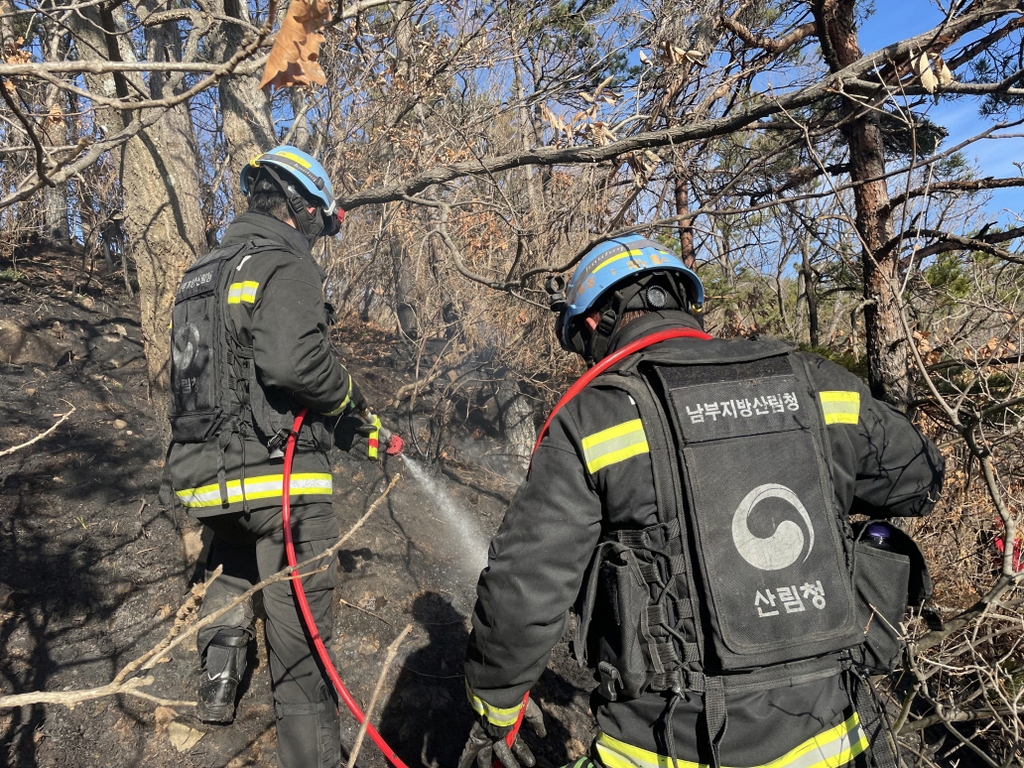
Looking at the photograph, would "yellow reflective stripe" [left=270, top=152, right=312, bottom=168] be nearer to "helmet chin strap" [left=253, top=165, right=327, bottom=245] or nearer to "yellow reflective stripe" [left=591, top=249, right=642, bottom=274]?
"helmet chin strap" [left=253, top=165, right=327, bottom=245]

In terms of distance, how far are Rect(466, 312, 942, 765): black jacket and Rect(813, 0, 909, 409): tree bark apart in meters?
1.70

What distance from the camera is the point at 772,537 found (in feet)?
5.54

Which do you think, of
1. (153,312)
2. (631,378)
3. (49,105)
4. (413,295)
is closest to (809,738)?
(631,378)

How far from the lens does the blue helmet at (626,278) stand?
2.14 metres

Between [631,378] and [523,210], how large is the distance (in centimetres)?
432

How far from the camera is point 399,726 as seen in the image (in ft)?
10.5

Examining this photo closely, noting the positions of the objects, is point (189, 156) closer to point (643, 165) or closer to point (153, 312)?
point (153, 312)

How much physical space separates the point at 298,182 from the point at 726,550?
2.75 meters

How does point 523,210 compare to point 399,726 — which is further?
point 523,210

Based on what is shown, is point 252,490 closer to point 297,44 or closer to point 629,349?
point 629,349

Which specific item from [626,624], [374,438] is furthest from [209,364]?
[626,624]

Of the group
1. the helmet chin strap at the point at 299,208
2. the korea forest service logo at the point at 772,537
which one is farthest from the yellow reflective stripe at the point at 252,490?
the korea forest service logo at the point at 772,537

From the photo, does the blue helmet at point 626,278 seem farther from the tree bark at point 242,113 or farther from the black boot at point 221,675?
the tree bark at point 242,113

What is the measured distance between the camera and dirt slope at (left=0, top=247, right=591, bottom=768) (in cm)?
289
